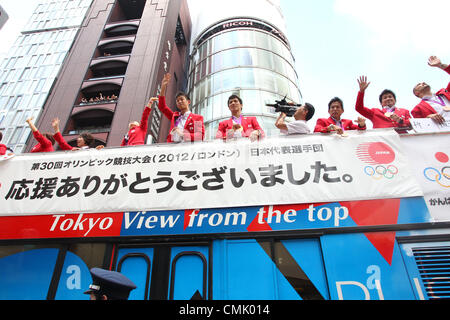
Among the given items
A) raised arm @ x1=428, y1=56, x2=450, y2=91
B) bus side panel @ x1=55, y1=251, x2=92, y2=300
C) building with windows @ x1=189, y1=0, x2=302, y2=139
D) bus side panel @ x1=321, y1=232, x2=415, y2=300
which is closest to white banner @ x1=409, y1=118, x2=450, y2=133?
raised arm @ x1=428, y1=56, x2=450, y2=91

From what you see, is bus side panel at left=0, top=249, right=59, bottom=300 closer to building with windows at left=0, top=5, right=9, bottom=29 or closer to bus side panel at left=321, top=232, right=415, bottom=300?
building with windows at left=0, top=5, right=9, bottom=29

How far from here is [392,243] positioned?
7.72 feet

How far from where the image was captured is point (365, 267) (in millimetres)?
2299

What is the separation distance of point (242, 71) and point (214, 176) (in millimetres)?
17906

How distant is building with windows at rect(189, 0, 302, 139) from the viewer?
58.9ft

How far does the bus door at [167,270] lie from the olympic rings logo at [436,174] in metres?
2.61

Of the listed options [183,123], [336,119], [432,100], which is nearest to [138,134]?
[183,123]

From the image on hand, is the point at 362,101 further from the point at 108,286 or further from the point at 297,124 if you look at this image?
the point at 108,286

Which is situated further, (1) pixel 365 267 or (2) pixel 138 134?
(2) pixel 138 134

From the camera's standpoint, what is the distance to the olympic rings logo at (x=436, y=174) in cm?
270

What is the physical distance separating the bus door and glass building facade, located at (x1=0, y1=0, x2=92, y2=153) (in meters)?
23.2

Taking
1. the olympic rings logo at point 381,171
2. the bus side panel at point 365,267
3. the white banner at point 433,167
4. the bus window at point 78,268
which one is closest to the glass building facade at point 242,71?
the white banner at point 433,167

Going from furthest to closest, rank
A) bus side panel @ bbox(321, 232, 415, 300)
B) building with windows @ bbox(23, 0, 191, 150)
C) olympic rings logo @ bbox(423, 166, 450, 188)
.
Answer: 1. building with windows @ bbox(23, 0, 191, 150)
2. olympic rings logo @ bbox(423, 166, 450, 188)
3. bus side panel @ bbox(321, 232, 415, 300)

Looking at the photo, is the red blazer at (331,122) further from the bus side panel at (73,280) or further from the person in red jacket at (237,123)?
the bus side panel at (73,280)
